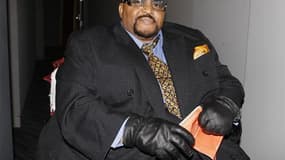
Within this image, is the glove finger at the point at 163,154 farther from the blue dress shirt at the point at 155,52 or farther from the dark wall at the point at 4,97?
the dark wall at the point at 4,97

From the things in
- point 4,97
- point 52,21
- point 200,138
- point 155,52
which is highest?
point 155,52

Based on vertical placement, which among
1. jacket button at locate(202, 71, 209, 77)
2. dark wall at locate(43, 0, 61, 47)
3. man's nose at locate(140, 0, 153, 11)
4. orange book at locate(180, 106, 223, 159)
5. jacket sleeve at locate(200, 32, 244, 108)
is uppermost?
man's nose at locate(140, 0, 153, 11)

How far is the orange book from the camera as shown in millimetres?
→ 1243

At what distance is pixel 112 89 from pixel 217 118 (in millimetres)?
337

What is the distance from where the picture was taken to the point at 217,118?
1.23 meters

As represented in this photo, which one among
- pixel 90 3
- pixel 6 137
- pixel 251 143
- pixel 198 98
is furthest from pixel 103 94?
pixel 90 3

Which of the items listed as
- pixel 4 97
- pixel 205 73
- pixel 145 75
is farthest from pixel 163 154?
pixel 4 97

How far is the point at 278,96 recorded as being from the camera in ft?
5.51

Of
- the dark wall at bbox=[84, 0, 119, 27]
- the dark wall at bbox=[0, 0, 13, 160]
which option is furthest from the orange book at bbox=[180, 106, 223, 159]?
the dark wall at bbox=[84, 0, 119, 27]

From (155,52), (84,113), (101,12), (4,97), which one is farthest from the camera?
(101,12)

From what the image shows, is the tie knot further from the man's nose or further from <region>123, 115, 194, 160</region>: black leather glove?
<region>123, 115, 194, 160</region>: black leather glove

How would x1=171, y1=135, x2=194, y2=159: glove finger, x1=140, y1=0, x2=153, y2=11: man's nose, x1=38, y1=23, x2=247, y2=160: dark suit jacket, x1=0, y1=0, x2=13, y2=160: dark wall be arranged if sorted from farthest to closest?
x1=0, y1=0, x2=13, y2=160: dark wall < x1=140, y1=0, x2=153, y2=11: man's nose < x1=38, y1=23, x2=247, y2=160: dark suit jacket < x1=171, y1=135, x2=194, y2=159: glove finger

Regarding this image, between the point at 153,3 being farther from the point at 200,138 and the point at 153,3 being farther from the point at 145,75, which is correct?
the point at 200,138

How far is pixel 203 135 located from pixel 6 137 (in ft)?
4.91
